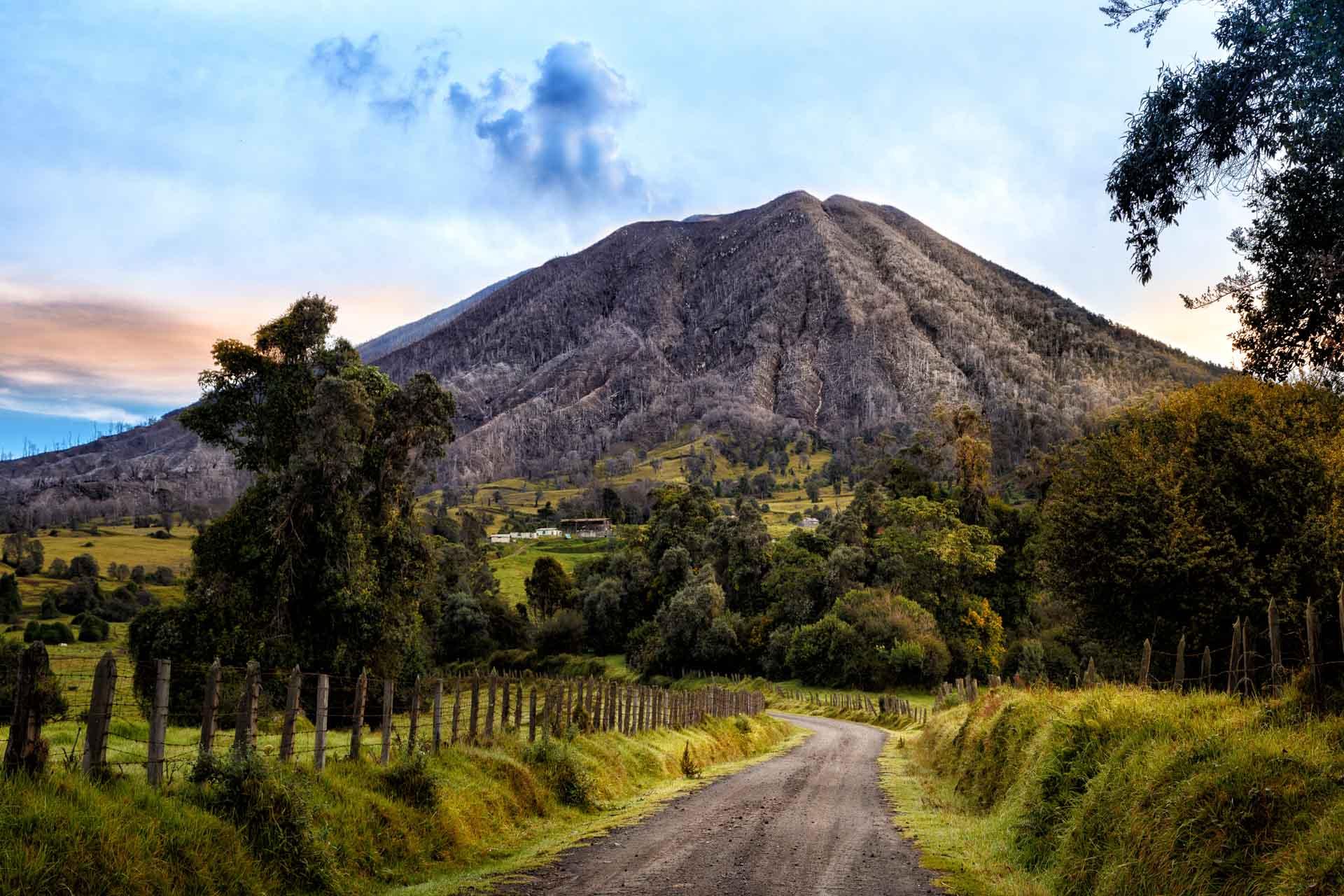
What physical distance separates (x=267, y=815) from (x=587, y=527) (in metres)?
171

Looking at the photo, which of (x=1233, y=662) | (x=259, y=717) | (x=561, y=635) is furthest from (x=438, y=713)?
(x=561, y=635)

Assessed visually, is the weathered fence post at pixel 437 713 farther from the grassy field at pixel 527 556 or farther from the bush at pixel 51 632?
the grassy field at pixel 527 556

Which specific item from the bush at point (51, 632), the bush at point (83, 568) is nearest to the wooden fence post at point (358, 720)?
the bush at point (51, 632)

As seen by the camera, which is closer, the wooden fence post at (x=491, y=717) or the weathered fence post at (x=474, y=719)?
the weathered fence post at (x=474, y=719)

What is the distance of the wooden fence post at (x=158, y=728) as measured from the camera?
32.5 ft

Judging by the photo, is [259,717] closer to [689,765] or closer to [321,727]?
[321,727]

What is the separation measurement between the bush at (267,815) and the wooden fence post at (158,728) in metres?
0.45

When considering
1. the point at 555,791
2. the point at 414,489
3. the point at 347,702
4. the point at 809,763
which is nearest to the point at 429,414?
the point at 414,489

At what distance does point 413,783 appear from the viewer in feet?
44.1

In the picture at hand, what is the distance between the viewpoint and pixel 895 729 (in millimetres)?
50500

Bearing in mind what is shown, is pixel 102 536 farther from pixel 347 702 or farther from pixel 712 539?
pixel 347 702

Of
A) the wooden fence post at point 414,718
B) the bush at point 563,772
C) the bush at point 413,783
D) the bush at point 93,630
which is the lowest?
the bush at point 93,630

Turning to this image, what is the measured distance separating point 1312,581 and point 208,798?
30.3 metres

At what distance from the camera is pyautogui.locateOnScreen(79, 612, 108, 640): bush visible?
203 feet
